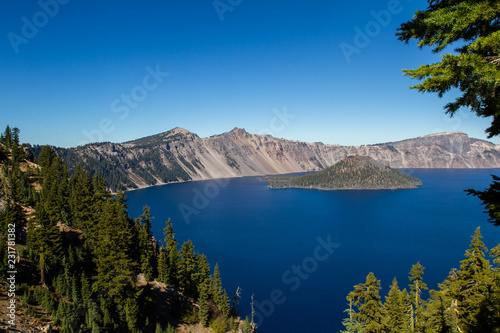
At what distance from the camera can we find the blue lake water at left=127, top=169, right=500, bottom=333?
63406 mm

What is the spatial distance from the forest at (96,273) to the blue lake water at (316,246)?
14110 mm

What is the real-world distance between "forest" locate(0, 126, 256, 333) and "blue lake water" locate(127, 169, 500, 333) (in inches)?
556

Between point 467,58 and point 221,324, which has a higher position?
point 467,58

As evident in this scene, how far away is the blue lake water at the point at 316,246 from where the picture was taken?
63.4 metres

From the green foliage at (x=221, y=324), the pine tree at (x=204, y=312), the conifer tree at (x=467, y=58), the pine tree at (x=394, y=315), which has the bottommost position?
the green foliage at (x=221, y=324)

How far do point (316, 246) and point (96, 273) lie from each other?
7774 centimetres

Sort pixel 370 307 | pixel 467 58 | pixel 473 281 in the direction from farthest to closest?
pixel 370 307 → pixel 473 281 → pixel 467 58

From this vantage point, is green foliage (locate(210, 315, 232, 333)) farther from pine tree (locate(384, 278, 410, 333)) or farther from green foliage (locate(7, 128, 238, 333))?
pine tree (locate(384, 278, 410, 333))

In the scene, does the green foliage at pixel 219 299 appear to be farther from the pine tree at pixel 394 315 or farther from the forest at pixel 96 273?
the pine tree at pixel 394 315

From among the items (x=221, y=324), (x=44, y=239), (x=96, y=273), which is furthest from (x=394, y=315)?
(x=44, y=239)

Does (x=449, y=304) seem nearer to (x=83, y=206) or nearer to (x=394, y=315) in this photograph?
(x=394, y=315)

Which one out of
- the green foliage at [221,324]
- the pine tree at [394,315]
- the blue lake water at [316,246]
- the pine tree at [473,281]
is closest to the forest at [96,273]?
the green foliage at [221,324]

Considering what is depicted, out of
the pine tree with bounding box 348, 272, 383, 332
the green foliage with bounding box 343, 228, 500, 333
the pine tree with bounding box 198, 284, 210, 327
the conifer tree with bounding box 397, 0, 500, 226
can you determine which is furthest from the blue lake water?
the conifer tree with bounding box 397, 0, 500, 226

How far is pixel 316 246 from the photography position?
104 metres
